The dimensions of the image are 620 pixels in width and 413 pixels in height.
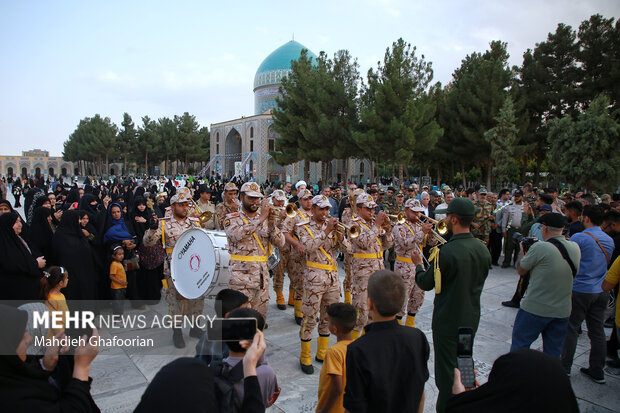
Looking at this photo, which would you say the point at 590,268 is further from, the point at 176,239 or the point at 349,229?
the point at 176,239

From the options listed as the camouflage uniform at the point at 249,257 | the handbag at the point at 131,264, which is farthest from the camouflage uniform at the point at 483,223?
the handbag at the point at 131,264

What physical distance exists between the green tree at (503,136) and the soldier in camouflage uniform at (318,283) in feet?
75.9

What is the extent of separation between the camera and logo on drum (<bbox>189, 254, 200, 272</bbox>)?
4.87 meters

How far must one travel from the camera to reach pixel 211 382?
1.72m

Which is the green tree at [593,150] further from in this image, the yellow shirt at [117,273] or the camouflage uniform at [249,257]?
the yellow shirt at [117,273]

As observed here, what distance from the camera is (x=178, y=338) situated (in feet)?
17.2

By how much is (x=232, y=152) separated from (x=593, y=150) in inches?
1788

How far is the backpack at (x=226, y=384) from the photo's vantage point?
1933mm

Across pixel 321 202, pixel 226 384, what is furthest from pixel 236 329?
pixel 321 202

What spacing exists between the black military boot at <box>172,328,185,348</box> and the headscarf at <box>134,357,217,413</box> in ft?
12.8

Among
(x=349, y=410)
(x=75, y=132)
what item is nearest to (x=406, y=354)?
(x=349, y=410)

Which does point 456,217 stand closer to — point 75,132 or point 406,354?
point 406,354

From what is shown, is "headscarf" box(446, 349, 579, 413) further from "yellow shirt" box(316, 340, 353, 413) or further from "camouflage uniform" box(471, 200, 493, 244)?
"camouflage uniform" box(471, 200, 493, 244)

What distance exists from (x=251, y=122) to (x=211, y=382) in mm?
49059
